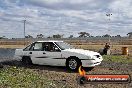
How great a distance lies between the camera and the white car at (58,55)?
1373cm

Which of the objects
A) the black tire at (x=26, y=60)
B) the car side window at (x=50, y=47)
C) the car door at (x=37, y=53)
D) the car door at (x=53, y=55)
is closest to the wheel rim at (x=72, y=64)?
the car door at (x=53, y=55)

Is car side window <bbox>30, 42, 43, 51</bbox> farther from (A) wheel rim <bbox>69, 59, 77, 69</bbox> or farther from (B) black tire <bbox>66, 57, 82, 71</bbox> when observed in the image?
(A) wheel rim <bbox>69, 59, 77, 69</bbox>

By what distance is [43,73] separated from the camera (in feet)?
43.1

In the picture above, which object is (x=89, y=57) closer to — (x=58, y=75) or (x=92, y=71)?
(x=92, y=71)

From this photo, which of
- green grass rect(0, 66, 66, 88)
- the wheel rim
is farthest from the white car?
green grass rect(0, 66, 66, 88)

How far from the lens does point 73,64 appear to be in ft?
45.9

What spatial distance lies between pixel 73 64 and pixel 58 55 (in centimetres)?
100

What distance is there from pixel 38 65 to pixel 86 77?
1022 centimetres

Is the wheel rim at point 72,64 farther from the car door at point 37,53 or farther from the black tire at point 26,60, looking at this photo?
the black tire at point 26,60

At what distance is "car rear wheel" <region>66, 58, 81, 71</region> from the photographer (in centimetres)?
1384

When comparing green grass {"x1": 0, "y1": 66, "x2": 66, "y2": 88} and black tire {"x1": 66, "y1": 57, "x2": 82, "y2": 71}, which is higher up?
black tire {"x1": 66, "y1": 57, "x2": 82, "y2": 71}

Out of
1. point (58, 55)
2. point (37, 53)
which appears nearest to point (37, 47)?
point (37, 53)

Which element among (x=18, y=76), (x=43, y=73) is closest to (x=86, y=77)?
(x=18, y=76)

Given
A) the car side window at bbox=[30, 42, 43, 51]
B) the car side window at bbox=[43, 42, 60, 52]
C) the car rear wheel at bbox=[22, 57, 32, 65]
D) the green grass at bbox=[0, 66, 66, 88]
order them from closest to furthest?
the green grass at bbox=[0, 66, 66, 88] → the car side window at bbox=[43, 42, 60, 52] → the car side window at bbox=[30, 42, 43, 51] → the car rear wheel at bbox=[22, 57, 32, 65]
